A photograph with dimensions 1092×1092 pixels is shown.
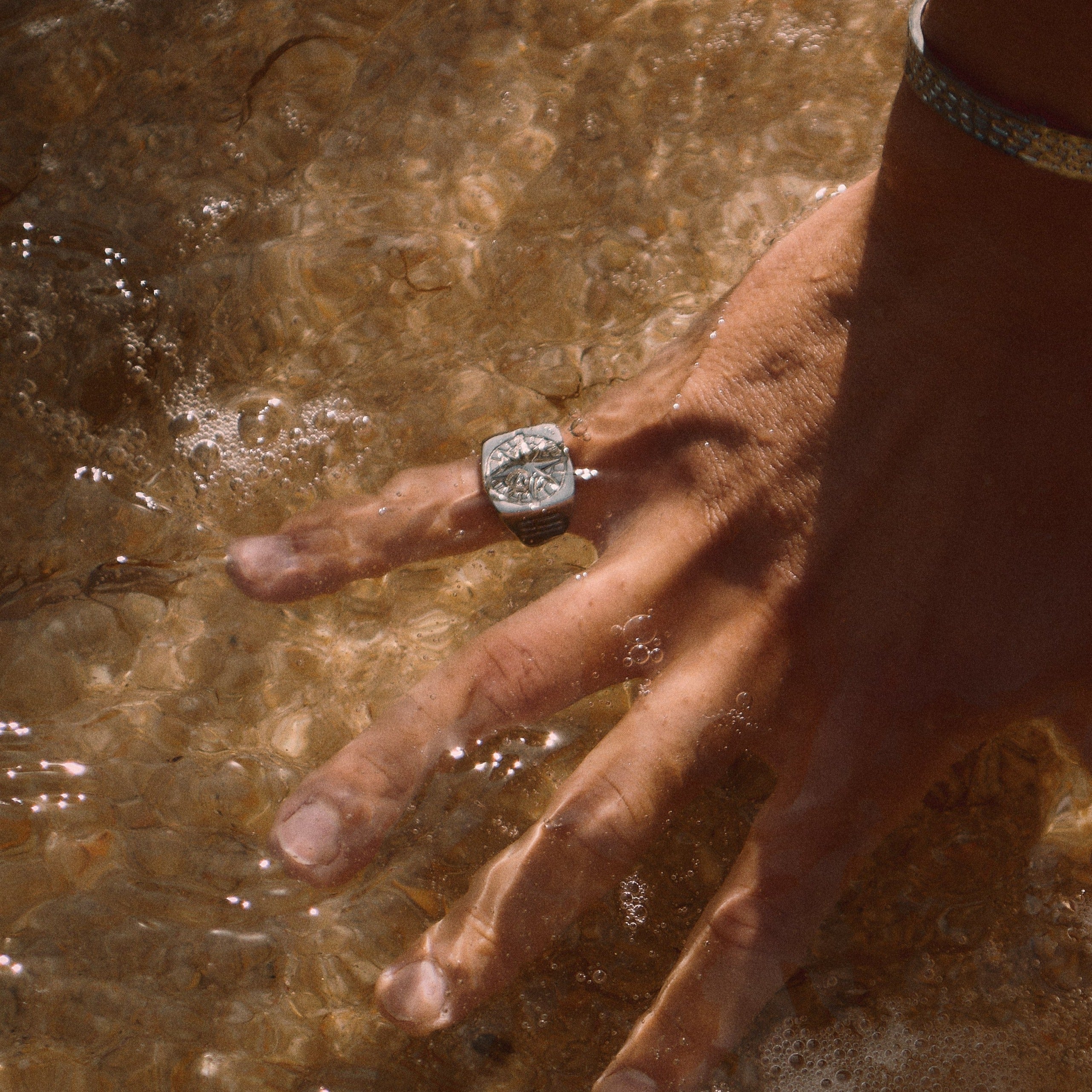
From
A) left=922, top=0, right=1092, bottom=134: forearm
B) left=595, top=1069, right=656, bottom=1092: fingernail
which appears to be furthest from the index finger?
left=922, top=0, right=1092, bottom=134: forearm

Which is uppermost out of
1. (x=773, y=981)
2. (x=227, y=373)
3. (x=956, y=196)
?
(x=956, y=196)

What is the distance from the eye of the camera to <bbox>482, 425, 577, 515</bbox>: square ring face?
1501 millimetres

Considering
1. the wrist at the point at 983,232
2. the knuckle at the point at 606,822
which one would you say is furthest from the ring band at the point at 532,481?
the wrist at the point at 983,232

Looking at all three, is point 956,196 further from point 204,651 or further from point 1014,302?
point 204,651

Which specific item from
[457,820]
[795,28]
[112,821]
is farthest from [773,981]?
[795,28]

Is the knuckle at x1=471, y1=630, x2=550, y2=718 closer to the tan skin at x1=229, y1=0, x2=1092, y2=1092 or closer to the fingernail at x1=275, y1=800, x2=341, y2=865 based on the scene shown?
the tan skin at x1=229, y1=0, x2=1092, y2=1092

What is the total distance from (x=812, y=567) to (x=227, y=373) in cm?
100

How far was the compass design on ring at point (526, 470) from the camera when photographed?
150cm

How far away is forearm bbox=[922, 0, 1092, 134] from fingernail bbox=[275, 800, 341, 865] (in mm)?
1201

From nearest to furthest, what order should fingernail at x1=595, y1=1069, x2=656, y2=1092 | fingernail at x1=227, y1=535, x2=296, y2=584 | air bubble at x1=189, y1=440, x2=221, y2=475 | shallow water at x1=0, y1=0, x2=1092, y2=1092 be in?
fingernail at x1=595, y1=1069, x2=656, y2=1092
shallow water at x1=0, y1=0, x2=1092, y2=1092
fingernail at x1=227, y1=535, x2=296, y2=584
air bubble at x1=189, y1=440, x2=221, y2=475

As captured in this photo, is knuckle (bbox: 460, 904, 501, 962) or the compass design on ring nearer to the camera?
knuckle (bbox: 460, 904, 501, 962)

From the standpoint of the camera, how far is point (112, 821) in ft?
4.33

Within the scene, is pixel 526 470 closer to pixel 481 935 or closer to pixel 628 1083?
pixel 481 935

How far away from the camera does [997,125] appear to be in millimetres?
1244
